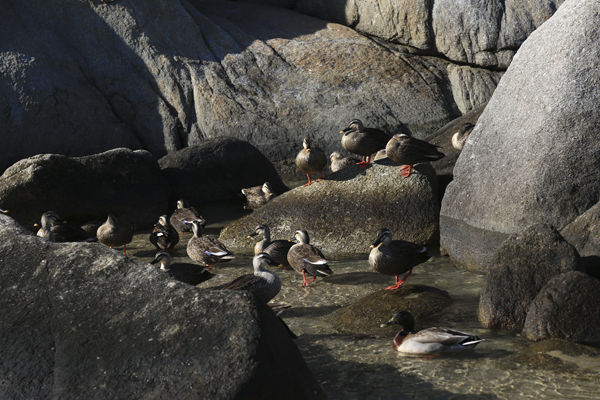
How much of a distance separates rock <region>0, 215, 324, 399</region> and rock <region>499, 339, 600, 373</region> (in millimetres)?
2142

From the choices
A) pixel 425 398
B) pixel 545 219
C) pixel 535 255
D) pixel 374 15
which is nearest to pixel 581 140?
pixel 545 219

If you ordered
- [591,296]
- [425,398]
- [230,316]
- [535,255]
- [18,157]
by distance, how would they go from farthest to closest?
[18,157] → [535,255] → [591,296] → [425,398] → [230,316]

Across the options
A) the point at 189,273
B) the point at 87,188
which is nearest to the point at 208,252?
the point at 189,273

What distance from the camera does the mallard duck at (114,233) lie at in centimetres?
1255

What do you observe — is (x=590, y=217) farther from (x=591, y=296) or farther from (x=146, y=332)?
(x=146, y=332)

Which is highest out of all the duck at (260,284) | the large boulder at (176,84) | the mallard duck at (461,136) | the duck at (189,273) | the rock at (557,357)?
the large boulder at (176,84)

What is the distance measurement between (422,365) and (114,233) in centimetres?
695

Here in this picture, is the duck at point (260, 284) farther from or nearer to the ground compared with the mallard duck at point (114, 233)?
nearer to the ground

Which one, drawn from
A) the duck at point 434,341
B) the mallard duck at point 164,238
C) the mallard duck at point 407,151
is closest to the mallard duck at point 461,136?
the mallard duck at point 407,151

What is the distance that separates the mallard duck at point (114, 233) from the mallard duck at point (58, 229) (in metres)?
0.37

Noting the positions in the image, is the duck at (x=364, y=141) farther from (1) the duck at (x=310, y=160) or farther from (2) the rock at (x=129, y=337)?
(2) the rock at (x=129, y=337)

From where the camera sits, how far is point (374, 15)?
20062 mm

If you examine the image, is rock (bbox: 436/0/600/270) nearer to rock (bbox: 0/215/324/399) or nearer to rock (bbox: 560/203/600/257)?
rock (bbox: 560/203/600/257)

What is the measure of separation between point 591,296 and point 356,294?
114 inches
